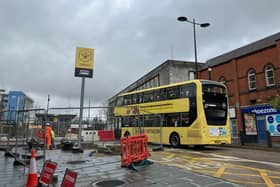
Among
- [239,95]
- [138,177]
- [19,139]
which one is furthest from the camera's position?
[239,95]

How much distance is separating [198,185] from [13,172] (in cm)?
616

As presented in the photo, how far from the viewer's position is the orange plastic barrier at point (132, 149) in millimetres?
8289

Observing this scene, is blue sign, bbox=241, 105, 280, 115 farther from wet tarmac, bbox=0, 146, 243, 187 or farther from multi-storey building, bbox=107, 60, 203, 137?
wet tarmac, bbox=0, 146, 243, 187

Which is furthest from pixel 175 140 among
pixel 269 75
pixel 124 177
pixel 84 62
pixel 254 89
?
pixel 269 75

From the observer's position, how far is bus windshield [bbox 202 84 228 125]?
15.0 meters

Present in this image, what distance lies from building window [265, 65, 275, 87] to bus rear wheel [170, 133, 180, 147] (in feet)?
37.6

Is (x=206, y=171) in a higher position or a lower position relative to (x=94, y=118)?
lower

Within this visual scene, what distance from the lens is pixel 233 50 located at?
30.5 metres

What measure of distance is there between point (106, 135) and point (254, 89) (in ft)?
49.8

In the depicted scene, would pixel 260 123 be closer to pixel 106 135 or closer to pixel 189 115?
pixel 189 115

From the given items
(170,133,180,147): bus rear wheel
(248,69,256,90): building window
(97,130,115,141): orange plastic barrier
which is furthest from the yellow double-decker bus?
(248,69,256,90): building window

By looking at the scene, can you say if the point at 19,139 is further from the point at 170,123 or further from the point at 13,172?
the point at 170,123

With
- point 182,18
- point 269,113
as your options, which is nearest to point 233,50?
point 269,113

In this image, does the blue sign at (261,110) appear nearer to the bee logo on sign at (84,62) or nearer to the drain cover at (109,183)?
the bee logo on sign at (84,62)
